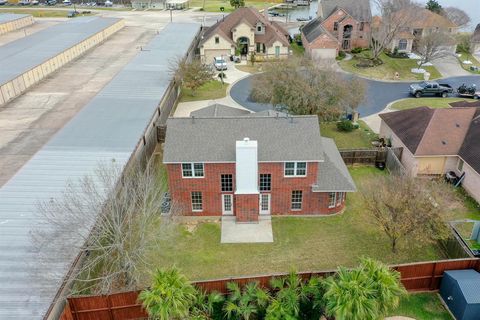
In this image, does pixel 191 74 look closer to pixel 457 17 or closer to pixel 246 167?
pixel 246 167

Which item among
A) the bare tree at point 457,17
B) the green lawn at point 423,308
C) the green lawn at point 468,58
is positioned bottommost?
the green lawn at point 423,308

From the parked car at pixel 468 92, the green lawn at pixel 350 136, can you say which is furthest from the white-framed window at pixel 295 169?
the parked car at pixel 468 92

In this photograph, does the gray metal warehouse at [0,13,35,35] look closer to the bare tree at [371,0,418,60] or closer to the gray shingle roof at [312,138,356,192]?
the bare tree at [371,0,418,60]

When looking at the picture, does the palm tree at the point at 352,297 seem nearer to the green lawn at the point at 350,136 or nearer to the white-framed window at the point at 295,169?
the white-framed window at the point at 295,169

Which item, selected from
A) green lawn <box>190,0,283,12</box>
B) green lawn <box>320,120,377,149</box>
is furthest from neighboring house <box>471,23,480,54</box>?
green lawn <box>190,0,283,12</box>

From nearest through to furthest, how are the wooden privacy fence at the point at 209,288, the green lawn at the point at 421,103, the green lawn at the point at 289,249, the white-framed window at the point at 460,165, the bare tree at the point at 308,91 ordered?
the wooden privacy fence at the point at 209,288 < the green lawn at the point at 289,249 < the white-framed window at the point at 460,165 < the bare tree at the point at 308,91 < the green lawn at the point at 421,103

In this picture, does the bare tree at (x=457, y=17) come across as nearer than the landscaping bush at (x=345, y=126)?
No

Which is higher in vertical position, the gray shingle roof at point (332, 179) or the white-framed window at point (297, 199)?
the gray shingle roof at point (332, 179)
